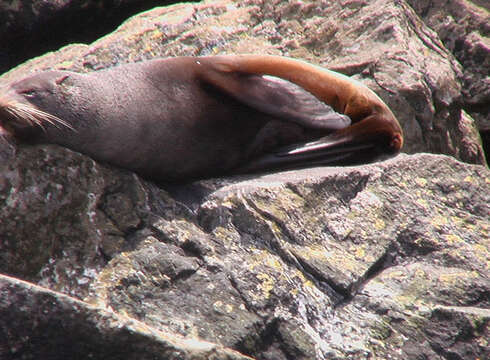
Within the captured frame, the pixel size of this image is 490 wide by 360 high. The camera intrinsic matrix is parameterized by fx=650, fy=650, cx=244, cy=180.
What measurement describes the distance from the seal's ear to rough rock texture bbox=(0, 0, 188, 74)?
306cm

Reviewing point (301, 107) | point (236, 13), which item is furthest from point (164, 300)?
point (236, 13)

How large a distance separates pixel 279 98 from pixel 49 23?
3.45 metres

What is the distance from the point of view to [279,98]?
4.33 metres

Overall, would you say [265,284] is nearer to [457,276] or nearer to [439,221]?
[457,276]

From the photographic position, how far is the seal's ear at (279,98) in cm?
427

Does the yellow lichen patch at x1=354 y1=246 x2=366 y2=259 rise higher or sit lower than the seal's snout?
lower

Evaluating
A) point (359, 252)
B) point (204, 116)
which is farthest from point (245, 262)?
point (204, 116)

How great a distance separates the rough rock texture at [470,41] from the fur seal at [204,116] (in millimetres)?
→ 2130

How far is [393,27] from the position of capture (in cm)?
567

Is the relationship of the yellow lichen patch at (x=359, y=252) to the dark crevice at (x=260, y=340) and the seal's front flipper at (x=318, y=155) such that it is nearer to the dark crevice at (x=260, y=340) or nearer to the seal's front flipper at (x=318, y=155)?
the dark crevice at (x=260, y=340)

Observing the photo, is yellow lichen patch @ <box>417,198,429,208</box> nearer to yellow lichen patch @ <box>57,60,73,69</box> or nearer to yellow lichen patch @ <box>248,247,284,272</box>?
yellow lichen patch @ <box>248,247,284,272</box>

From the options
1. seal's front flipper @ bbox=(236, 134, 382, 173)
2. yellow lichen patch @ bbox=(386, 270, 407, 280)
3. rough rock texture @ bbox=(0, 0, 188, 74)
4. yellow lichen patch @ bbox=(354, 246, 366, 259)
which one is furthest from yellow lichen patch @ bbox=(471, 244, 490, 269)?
rough rock texture @ bbox=(0, 0, 188, 74)

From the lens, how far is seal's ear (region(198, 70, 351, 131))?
168 inches

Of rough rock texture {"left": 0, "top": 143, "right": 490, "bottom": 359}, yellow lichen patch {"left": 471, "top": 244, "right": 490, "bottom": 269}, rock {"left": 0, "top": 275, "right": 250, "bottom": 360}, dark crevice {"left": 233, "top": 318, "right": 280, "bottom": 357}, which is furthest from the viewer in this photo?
yellow lichen patch {"left": 471, "top": 244, "right": 490, "bottom": 269}
